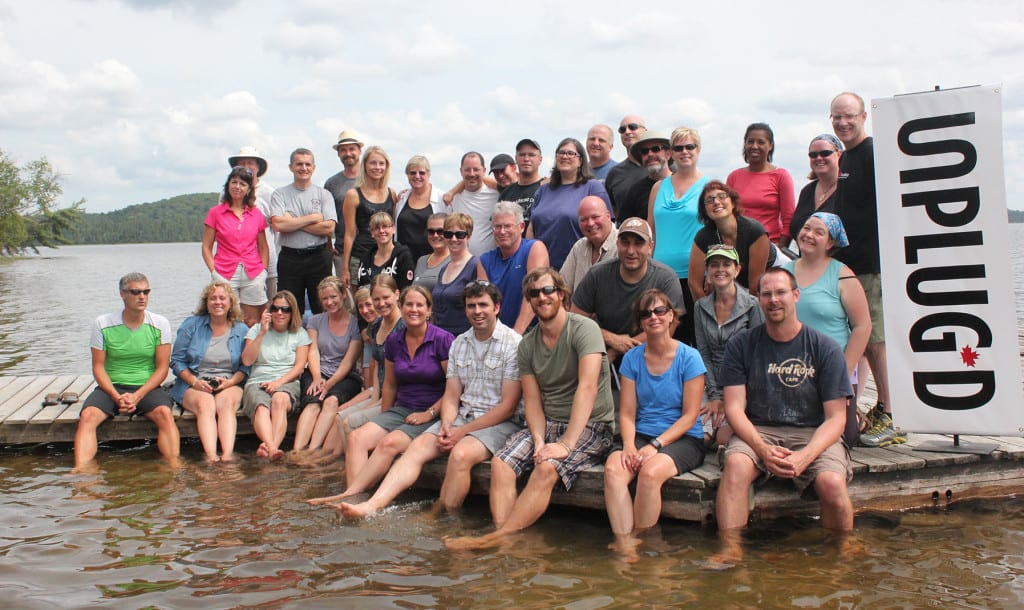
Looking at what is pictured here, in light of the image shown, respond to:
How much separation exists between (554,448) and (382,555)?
4.28 feet

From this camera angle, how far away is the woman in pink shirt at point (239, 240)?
8461mm

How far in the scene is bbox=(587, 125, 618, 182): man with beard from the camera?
810cm

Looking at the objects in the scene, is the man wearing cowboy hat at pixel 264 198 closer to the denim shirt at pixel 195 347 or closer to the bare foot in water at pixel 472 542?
the denim shirt at pixel 195 347

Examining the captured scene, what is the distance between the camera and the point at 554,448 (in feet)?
17.7

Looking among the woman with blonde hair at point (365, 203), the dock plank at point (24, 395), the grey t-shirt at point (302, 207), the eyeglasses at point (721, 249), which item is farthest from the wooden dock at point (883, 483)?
the dock plank at point (24, 395)

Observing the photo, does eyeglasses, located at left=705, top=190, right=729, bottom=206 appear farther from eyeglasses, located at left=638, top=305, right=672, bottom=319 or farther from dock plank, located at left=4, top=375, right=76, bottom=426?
dock plank, located at left=4, top=375, right=76, bottom=426

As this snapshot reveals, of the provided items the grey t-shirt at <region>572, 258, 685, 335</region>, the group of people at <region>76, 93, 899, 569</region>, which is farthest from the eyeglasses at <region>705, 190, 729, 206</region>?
the grey t-shirt at <region>572, 258, 685, 335</region>

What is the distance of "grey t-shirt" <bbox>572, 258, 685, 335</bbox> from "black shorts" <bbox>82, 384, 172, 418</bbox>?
4237mm

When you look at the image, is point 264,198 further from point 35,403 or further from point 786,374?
point 786,374

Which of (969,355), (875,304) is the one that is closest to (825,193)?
(875,304)

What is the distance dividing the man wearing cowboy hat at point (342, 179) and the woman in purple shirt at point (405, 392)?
2.53 m

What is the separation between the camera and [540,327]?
5746 millimetres

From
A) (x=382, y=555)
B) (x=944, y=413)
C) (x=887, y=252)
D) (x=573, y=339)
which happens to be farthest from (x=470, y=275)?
(x=944, y=413)

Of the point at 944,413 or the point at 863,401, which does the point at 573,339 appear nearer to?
the point at 944,413
